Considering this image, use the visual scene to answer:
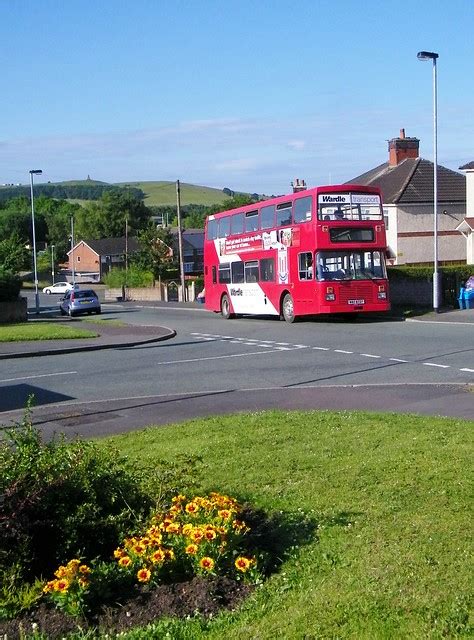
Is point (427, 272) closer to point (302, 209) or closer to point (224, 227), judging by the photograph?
point (224, 227)

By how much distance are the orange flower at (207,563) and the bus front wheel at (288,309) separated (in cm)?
2726

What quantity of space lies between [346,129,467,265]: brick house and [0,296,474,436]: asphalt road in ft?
84.5

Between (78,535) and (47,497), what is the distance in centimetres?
32

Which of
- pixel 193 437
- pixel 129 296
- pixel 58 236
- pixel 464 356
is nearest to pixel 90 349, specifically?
pixel 464 356

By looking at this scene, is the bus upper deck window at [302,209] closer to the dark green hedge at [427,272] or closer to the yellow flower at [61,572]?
the dark green hedge at [427,272]

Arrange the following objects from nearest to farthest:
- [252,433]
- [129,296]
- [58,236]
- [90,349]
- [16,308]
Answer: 1. [252,433]
2. [90,349]
3. [16,308]
4. [129,296]
5. [58,236]

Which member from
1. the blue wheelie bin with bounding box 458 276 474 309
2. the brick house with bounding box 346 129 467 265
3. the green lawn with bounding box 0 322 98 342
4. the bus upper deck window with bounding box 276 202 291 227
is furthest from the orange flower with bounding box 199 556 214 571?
the brick house with bounding box 346 129 467 265

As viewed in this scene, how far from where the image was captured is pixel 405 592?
15.5ft

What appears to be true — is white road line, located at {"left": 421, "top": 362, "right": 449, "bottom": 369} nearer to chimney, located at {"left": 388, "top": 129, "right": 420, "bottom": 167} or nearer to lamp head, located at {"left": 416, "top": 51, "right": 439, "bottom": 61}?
lamp head, located at {"left": 416, "top": 51, "right": 439, "bottom": 61}

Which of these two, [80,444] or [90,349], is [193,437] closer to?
[80,444]

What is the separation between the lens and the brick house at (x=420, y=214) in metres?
53.8

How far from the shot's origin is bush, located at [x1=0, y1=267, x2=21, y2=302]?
1645 inches

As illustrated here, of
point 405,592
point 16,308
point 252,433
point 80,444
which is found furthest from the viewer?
point 16,308

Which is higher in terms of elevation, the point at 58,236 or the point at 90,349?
the point at 58,236
